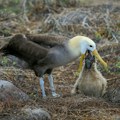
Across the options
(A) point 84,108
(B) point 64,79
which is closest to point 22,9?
(B) point 64,79

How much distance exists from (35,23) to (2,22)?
947 mm

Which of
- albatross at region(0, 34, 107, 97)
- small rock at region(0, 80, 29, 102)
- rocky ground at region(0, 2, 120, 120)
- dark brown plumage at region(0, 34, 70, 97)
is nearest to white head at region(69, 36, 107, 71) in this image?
albatross at region(0, 34, 107, 97)

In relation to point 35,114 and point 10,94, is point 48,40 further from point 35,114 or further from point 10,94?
point 35,114

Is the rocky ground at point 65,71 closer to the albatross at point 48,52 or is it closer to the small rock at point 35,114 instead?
the small rock at point 35,114

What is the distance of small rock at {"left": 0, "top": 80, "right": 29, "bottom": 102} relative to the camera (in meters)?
7.62

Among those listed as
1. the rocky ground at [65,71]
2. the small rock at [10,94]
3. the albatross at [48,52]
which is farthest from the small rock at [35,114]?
the albatross at [48,52]

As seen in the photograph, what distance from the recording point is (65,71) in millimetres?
10258

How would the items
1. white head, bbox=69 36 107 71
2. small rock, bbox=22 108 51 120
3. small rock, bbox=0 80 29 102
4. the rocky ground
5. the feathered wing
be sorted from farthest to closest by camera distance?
the feathered wing, white head, bbox=69 36 107 71, small rock, bbox=0 80 29 102, the rocky ground, small rock, bbox=22 108 51 120

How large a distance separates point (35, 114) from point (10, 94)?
2.51 ft

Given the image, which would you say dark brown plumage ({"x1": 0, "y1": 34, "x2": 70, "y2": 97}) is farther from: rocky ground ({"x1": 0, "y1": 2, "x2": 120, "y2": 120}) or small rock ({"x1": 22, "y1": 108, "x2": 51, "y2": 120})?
small rock ({"x1": 22, "y1": 108, "x2": 51, "y2": 120})

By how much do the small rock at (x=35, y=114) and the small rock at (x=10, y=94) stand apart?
1.68 ft

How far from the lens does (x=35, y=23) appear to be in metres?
14.1

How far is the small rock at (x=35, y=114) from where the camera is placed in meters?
7.01

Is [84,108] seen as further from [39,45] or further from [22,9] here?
[22,9]
